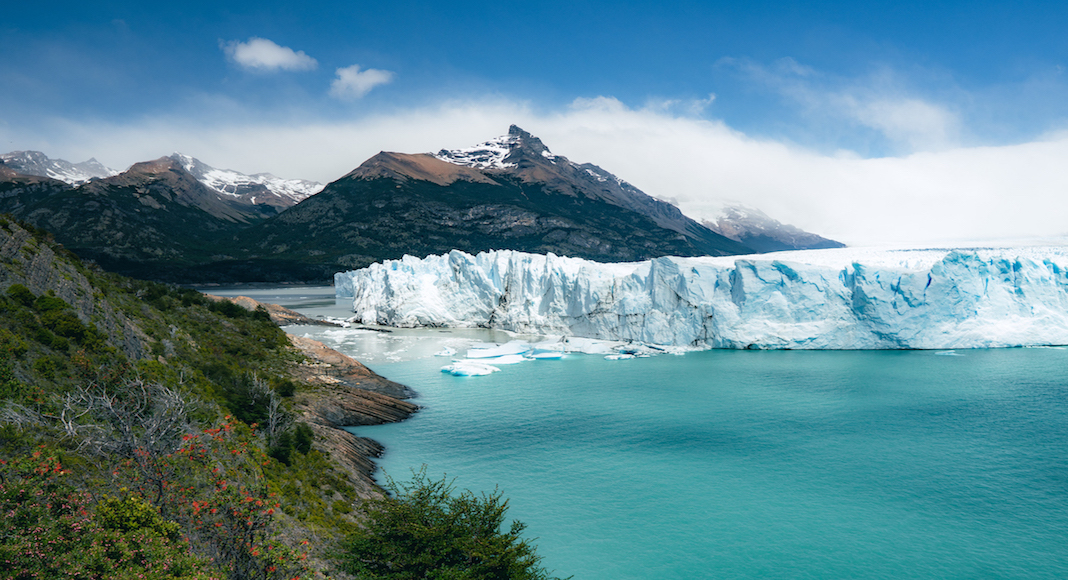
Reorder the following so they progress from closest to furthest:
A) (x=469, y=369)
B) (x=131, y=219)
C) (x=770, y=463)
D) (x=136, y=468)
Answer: (x=136, y=468), (x=770, y=463), (x=469, y=369), (x=131, y=219)

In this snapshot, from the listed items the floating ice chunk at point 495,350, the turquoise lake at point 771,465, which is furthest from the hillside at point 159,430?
the floating ice chunk at point 495,350

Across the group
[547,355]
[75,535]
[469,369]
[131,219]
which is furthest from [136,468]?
[131,219]

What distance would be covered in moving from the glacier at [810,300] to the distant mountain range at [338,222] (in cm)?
7481

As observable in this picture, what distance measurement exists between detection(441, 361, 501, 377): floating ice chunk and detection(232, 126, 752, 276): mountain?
83805mm

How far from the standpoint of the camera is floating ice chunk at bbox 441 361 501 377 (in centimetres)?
3040

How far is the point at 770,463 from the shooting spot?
704 inches

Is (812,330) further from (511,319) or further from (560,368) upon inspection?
(511,319)

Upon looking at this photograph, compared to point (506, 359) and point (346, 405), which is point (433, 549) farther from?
point (506, 359)

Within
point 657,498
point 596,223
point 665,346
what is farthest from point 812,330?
point 596,223

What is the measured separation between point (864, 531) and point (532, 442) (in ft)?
33.9

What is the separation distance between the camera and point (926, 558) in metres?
12.4

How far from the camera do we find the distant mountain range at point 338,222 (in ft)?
356

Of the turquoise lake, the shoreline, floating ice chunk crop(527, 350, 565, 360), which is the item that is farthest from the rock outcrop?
floating ice chunk crop(527, 350, 565, 360)

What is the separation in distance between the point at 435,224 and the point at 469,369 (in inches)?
4332
